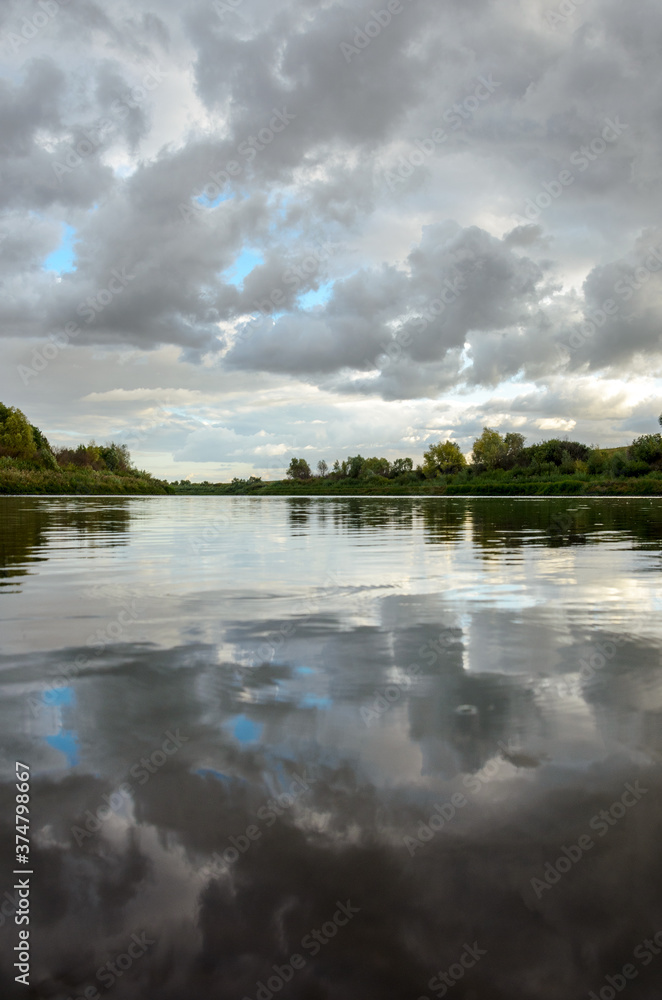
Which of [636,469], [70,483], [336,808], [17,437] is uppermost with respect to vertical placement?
[17,437]

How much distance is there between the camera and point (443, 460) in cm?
13538

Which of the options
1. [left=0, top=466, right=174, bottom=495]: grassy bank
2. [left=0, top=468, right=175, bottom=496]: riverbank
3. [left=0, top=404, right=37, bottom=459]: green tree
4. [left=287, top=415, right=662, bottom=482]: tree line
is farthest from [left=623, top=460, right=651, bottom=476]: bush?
[left=0, top=404, right=37, bottom=459]: green tree

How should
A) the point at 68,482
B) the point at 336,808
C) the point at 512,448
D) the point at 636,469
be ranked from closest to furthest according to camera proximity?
1. the point at 336,808
2. the point at 68,482
3. the point at 636,469
4. the point at 512,448

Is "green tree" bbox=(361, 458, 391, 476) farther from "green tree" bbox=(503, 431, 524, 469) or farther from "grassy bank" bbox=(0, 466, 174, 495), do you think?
"grassy bank" bbox=(0, 466, 174, 495)

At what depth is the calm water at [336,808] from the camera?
7.28 feet

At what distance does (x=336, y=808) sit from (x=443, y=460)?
443 ft

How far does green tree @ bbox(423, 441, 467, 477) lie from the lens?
130 metres

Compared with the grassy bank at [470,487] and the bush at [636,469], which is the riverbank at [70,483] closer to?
the grassy bank at [470,487]

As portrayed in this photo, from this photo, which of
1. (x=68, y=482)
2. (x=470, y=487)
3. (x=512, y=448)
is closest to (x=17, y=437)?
(x=68, y=482)

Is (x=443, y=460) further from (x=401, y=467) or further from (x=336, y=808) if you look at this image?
(x=336, y=808)

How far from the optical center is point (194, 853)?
2703 mm

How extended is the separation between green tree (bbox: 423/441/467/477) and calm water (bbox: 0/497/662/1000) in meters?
125

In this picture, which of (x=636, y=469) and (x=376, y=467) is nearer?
(x=636, y=469)

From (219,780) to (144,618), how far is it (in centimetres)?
429
